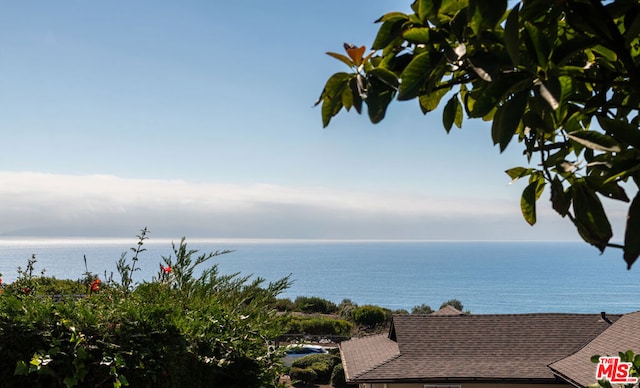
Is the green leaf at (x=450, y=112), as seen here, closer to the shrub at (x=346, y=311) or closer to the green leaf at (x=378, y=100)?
the green leaf at (x=378, y=100)

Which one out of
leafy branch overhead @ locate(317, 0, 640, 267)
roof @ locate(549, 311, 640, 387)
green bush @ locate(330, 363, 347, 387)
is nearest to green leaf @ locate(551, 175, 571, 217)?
leafy branch overhead @ locate(317, 0, 640, 267)

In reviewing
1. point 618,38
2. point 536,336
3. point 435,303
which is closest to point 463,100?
point 618,38

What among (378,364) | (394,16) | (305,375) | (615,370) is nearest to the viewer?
(394,16)

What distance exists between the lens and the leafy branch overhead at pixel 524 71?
1300 mm

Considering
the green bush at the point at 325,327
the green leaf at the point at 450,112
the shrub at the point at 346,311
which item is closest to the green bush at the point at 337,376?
the green bush at the point at 325,327

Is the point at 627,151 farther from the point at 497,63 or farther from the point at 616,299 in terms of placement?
the point at 616,299

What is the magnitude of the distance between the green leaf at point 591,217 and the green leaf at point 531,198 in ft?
0.91

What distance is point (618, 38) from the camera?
1361 millimetres

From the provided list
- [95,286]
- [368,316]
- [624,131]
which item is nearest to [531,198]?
[624,131]

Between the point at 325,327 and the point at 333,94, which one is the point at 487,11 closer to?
the point at 333,94

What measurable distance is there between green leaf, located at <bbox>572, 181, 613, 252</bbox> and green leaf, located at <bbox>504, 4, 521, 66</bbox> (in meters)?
0.61

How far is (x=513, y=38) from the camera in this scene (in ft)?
3.97

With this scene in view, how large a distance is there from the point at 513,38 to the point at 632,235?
0.54 meters

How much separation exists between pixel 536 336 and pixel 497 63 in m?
20.5
